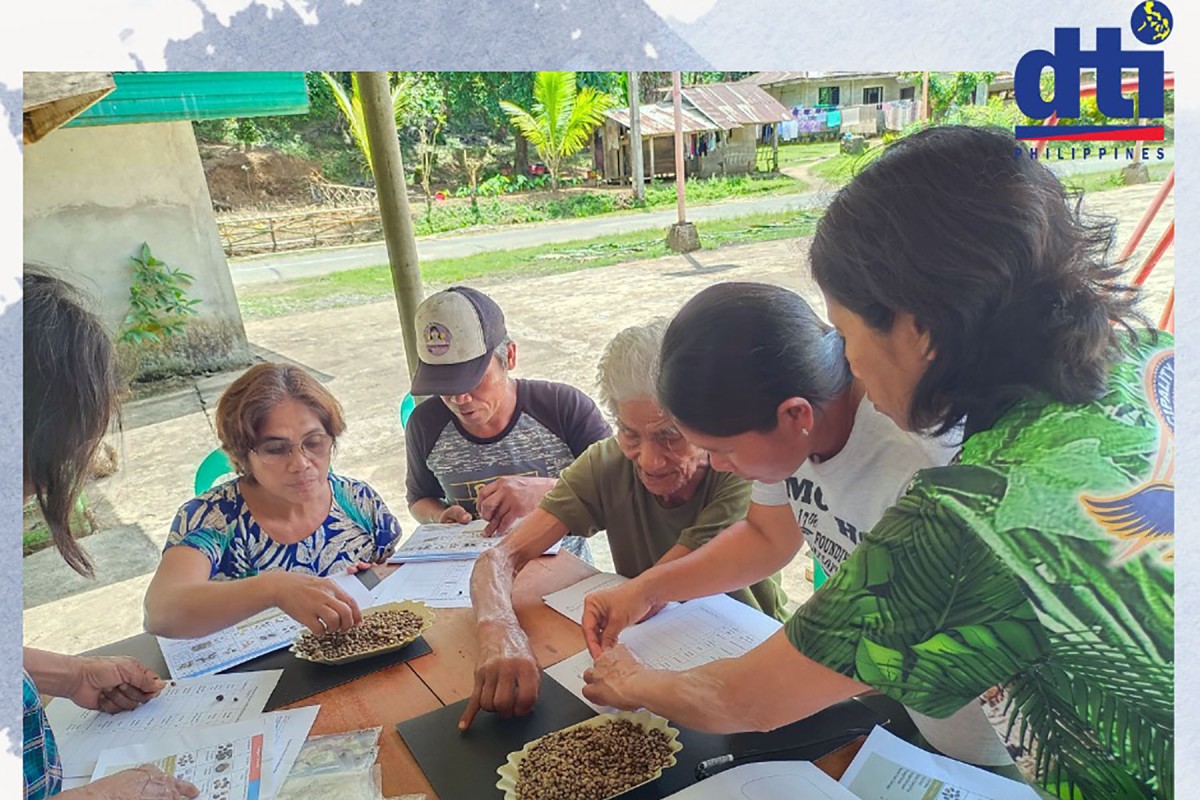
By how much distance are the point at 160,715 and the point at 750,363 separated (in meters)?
0.97

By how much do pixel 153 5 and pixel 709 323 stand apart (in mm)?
765

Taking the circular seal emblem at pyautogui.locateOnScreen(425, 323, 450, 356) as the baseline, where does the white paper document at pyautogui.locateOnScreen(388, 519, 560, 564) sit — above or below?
below

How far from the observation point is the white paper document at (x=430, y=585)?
4.84 ft

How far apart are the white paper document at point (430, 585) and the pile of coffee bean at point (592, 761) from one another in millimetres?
424

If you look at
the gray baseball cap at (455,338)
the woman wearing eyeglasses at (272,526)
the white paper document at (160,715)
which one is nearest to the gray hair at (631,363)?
the gray baseball cap at (455,338)

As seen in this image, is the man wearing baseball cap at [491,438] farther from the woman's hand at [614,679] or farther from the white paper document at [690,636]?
the woman's hand at [614,679]

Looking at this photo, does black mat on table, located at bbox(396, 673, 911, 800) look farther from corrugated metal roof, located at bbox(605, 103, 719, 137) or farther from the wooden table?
corrugated metal roof, located at bbox(605, 103, 719, 137)

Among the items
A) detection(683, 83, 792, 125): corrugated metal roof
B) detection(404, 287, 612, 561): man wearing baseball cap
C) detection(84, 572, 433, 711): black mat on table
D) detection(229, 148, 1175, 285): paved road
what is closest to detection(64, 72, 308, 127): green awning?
detection(229, 148, 1175, 285): paved road

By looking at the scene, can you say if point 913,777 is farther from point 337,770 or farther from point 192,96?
point 192,96

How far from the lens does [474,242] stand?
1.28 meters

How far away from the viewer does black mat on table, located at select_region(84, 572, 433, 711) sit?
3.97ft

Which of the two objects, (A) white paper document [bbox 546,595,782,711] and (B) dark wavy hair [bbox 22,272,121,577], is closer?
(B) dark wavy hair [bbox 22,272,121,577]

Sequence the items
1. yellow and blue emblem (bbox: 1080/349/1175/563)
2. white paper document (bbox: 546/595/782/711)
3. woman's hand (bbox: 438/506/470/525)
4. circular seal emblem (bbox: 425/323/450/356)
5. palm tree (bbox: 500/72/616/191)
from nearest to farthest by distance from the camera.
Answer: yellow and blue emblem (bbox: 1080/349/1175/563), palm tree (bbox: 500/72/616/191), white paper document (bbox: 546/595/782/711), circular seal emblem (bbox: 425/323/450/356), woman's hand (bbox: 438/506/470/525)

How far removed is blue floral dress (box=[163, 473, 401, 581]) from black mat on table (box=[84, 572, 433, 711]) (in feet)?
0.56
